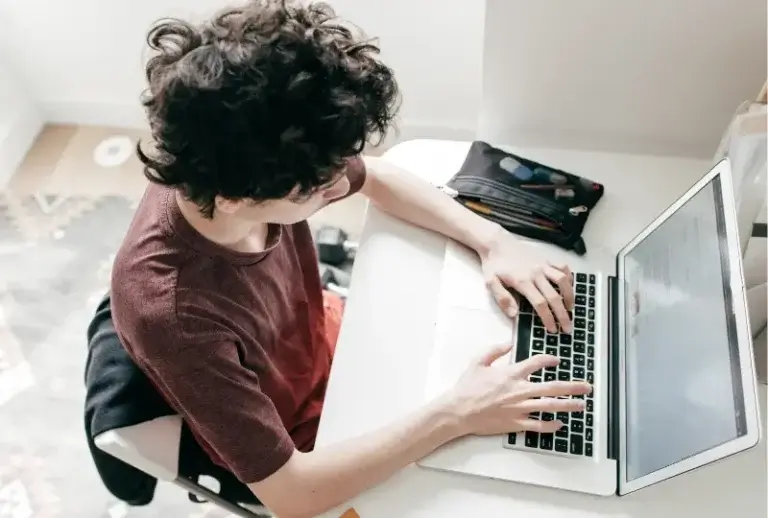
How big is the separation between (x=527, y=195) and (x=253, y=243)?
1.35 feet

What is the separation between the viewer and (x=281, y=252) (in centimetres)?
104

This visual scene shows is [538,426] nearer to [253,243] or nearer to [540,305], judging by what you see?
[540,305]

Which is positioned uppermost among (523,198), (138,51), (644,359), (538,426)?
(138,51)

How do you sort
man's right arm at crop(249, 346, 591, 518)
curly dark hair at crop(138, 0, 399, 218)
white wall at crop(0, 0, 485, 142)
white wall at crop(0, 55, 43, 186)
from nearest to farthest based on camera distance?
curly dark hair at crop(138, 0, 399, 218) < man's right arm at crop(249, 346, 591, 518) < white wall at crop(0, 0, 485, 142) < white wall at crop(0, 55, 43, 186)

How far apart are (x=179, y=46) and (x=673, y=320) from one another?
641mm

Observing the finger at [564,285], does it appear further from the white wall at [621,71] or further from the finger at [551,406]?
the white wall at [621,71]

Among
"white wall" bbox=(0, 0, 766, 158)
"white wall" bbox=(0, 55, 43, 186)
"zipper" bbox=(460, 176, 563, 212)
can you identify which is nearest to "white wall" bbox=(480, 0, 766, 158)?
"white wall" bbox=(0, 0, 766, 158)

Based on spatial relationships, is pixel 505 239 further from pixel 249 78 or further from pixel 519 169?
pixel 249 78

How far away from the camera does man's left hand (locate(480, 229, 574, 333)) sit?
3.33ft

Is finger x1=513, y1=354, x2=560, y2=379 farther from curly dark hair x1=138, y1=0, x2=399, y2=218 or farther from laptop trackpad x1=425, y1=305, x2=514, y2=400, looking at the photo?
curly dark hair x1=138, y1=0, x2=399, y2=218

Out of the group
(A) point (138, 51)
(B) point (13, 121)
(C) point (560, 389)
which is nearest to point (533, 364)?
(C) point (560, 389)

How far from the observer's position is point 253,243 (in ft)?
3.22

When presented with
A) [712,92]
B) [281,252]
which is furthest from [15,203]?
→ [712,92]

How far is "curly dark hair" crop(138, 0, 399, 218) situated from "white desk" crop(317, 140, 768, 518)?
258 mm
